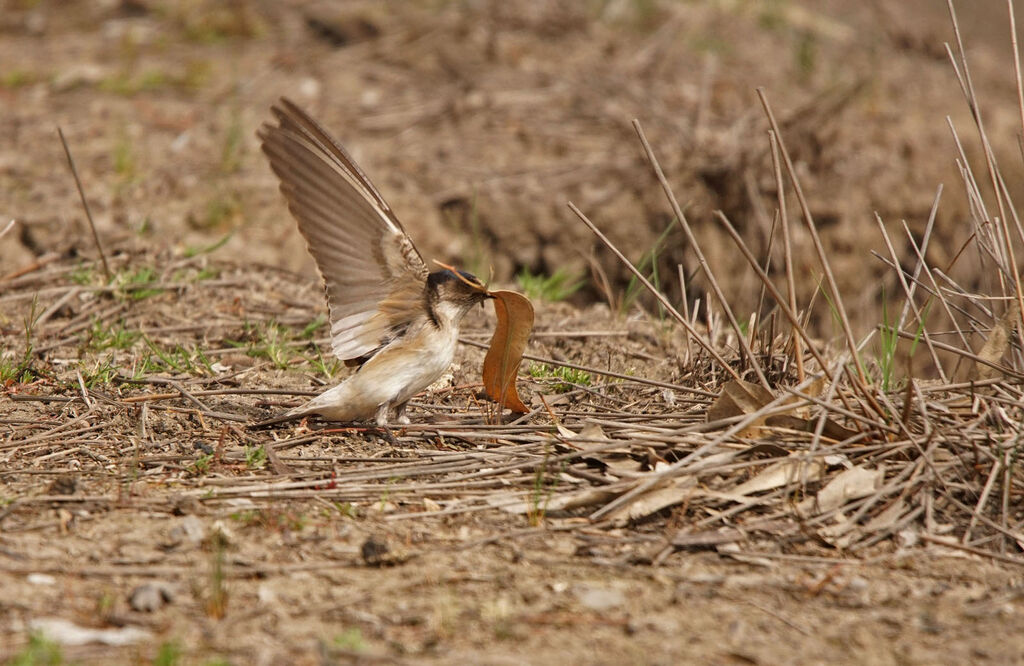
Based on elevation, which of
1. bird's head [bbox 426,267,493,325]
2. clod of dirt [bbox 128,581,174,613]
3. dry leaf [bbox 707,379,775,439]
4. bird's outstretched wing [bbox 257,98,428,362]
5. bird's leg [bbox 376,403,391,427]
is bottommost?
clod of dirt [bbox 128,581,174,613]

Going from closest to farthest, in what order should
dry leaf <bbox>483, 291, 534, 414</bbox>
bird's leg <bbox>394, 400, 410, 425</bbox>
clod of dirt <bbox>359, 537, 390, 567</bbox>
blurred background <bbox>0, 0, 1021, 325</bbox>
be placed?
clod of dirt <bbox>359, 537, 390, 567</bbox> → dry leaf <bbox>483, 291, 534, 414</bbox> → bird's leg <bbox>394, 400, 410, 425</bbox> → blurred background <bbox>0, 0, 1021, 325</bbox>

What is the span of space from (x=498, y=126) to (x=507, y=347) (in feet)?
14.0

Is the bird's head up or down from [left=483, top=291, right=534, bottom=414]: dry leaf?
up

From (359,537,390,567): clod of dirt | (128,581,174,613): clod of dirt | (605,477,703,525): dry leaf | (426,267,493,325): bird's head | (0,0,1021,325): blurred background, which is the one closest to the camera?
(128,581,174,613): clod of dirt

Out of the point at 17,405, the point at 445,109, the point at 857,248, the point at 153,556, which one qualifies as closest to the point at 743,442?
the point at 153,556

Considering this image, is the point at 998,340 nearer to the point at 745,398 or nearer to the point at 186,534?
the point at 745,398

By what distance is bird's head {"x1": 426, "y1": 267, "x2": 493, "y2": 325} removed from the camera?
365cm

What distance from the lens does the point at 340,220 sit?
3.62m

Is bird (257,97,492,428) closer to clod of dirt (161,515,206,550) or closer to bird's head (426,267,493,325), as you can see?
bird's head (426,267,493,325)

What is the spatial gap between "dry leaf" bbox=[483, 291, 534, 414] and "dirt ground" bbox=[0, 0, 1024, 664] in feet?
0.51

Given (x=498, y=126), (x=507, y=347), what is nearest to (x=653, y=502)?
(x=507, y=347)

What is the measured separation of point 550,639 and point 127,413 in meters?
2.00

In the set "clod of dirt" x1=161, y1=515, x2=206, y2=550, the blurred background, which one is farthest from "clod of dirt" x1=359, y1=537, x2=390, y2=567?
the blurred background

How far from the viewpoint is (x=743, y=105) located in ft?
26.0
